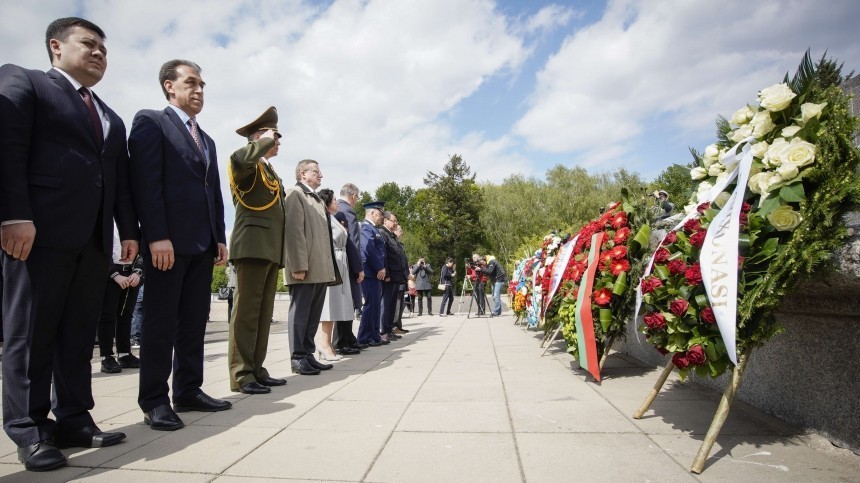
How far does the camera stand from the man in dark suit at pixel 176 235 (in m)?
3.16

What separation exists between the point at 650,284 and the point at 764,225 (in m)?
0.67

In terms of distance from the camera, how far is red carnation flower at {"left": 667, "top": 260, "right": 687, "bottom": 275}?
280cm

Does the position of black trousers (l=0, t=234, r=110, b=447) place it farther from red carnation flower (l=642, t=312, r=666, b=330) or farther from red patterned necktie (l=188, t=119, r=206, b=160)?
red carnation flower (l=642, t=312, r=666, b=330)

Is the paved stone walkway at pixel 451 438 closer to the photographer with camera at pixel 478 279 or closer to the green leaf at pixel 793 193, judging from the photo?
the green leaf at pixel 793 193

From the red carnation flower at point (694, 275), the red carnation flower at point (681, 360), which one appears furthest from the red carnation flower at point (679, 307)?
the red carnation flower at point (681, 360)

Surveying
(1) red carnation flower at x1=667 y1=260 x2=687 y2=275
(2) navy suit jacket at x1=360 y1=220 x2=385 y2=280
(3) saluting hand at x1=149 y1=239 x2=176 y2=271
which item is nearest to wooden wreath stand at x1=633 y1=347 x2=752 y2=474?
(1) red carnation flower at x1=667 y1=260 x2=687 y2=275

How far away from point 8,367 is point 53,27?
1.87 metres

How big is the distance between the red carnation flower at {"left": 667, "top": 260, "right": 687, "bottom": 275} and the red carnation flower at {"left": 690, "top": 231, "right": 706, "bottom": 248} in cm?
→ 12

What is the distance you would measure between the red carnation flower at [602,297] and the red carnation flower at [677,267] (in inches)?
61.0

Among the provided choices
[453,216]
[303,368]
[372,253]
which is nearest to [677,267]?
[303,368]

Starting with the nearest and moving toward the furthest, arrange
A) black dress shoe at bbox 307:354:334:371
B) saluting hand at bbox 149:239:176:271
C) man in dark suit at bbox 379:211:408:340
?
saluting hand at bbox 149:239:176:271, black dress shoe at bbox 307:354:334:371, man in dark suit at bbox 379:211:408:340

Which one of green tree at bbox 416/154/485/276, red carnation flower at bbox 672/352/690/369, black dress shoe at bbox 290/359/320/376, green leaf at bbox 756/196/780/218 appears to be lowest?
black dress shoe at bbox 290/359/320/376

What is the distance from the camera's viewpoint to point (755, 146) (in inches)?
107

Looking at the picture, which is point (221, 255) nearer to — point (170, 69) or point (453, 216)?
point (170, 69)
